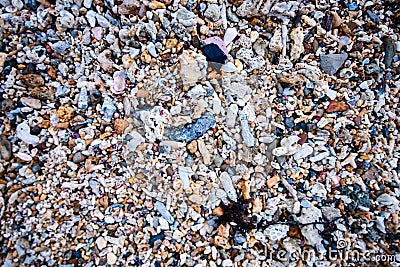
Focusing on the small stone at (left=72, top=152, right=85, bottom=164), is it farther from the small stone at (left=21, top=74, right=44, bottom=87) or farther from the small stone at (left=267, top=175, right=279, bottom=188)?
the small stone at (left=267, top=175, right=279, bottom=188)

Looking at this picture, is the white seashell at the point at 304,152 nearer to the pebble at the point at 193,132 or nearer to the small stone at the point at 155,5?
the pebble at the point at 193,132

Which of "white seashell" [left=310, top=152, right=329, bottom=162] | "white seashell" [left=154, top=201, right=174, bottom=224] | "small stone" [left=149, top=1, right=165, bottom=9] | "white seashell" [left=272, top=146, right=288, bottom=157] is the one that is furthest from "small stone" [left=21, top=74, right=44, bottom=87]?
"white seashell" [left=310, top=152, right=329, bottom=162]

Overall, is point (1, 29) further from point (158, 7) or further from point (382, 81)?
point (382, 81)

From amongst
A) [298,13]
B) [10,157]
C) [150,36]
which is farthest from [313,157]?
[10,157]

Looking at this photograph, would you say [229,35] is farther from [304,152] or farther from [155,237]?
[155,237]

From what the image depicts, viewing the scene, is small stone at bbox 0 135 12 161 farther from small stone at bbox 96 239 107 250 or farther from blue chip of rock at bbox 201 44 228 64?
blue chip of rock at bbox 201 44 228 64

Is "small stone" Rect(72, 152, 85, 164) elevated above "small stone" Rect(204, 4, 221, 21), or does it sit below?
below

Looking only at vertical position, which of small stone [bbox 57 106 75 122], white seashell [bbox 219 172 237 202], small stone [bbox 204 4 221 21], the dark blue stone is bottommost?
the dark blue stone

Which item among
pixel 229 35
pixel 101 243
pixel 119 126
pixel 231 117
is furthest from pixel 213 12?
pixel 101 243

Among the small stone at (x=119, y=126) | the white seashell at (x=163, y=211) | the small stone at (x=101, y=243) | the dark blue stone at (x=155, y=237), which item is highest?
the small stone at (x=119, y=126)

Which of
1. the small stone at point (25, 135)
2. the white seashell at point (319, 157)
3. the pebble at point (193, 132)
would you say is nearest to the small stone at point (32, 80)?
the pebble at point (193, 132)
